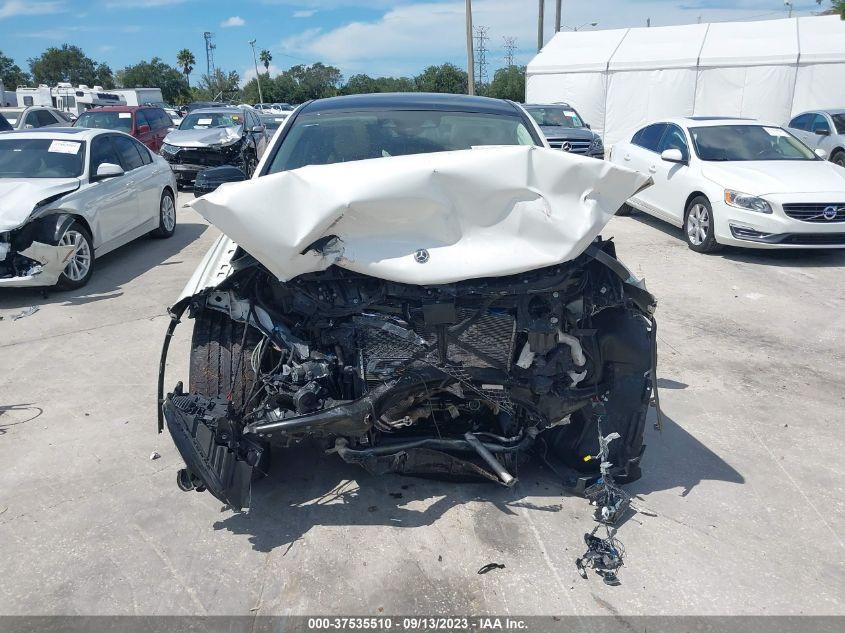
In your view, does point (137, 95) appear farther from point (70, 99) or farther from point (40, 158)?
point (40, 158)

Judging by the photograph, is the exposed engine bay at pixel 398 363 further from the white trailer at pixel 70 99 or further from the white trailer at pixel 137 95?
the white trailer at pixel 137 95


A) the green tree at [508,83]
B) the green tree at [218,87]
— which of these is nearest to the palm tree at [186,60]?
the green tree at [218,87]

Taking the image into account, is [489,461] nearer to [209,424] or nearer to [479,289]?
[479,289]

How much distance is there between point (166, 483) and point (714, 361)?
4198 millimetres

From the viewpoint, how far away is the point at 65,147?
26.7 ft

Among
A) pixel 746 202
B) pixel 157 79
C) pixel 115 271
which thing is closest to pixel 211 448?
pixel 115 271

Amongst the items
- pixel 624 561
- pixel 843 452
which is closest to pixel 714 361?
pixel 843 452

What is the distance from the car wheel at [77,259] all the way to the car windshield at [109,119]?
369 inches

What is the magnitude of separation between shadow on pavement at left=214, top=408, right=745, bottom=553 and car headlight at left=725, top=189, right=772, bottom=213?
206 inches

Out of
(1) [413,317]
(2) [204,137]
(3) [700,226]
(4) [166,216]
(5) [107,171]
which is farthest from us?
(2) [204,137]

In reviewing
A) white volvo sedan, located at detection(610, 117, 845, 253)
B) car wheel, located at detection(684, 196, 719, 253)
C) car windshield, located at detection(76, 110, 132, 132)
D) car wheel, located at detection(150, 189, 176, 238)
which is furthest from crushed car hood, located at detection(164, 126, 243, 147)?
car wheel, located at detection(684, 196, 719, 253)

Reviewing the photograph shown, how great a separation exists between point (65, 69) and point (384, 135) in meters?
90.6

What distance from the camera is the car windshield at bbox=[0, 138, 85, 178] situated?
309 inches

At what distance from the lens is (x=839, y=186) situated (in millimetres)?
8312
